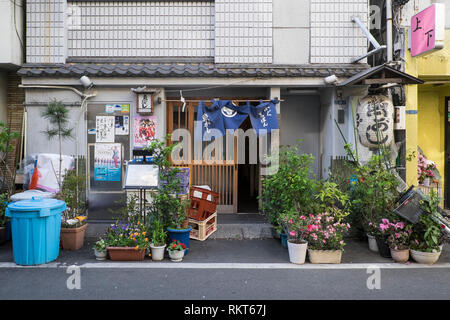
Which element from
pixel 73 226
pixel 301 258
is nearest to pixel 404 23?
pixel 301 258

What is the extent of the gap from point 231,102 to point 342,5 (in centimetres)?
423

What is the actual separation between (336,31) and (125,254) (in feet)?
26.3

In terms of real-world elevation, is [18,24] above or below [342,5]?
below

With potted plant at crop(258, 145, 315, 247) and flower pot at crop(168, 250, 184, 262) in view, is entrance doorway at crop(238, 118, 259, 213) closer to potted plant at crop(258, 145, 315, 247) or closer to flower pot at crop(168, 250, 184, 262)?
potted plant at crop(258, 145, 315, 247)

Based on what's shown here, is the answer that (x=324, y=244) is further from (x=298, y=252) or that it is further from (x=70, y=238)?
(x=70, y=238)

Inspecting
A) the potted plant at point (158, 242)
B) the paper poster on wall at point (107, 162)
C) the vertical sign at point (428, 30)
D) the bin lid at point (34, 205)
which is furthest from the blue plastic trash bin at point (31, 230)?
the vertical sign at point (428, 30)

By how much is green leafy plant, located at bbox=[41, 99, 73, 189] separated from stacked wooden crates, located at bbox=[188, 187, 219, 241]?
11.6 ft

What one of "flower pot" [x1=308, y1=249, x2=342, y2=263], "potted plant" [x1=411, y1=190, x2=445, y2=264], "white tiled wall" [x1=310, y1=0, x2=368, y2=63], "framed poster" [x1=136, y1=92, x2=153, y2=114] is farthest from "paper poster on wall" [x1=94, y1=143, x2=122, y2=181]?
"potted plant" [x1=411, y1=190, x2=445, y2=264]

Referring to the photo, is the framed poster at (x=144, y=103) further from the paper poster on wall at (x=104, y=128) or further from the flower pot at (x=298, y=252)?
the flower pot at (x=298, y=252)

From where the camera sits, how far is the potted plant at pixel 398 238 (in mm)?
7293

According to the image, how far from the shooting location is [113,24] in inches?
402

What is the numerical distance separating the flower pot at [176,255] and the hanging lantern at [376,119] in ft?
18.0
